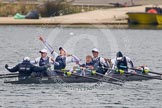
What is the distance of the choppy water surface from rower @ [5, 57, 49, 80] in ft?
2.26

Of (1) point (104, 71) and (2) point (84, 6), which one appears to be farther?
(2) point (84, 6)

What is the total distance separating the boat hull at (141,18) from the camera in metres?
85.1

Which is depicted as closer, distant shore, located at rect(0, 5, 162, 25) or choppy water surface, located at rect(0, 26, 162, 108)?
choppy water surface, located at rect(0, 26, 162, 108)

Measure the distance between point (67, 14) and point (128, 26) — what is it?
7477mm

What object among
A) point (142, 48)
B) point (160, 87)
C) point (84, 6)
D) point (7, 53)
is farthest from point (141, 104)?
point (84, 6)

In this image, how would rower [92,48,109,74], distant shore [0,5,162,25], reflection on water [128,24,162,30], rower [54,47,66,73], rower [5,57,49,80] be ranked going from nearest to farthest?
rower [5,57,49,80] < rower [54,47,66,73] < rower [92,48,109,74] < reflection on water [128,24,162,30] < distant shore [0,5,162,25]

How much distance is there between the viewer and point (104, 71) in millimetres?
43375

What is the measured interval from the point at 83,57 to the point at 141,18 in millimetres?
29676

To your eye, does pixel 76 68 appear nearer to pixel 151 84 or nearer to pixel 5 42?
pixel 151 84

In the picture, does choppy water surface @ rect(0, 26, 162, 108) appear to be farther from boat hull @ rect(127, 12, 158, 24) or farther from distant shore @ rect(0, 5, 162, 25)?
boat hull @ rect(127, 12, 158, 24)

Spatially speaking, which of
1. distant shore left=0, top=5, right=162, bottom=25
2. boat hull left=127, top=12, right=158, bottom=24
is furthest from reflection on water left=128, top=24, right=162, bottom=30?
distant shore left=0, top=5, right=162, bottom=25

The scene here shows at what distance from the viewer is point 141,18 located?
86.1 metres

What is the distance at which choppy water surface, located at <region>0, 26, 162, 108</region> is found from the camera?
37.0 m

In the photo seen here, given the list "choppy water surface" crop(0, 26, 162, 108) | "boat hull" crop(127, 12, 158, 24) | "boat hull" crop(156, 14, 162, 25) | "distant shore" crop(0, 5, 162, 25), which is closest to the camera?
"choppy water surface" crop(0, 26, 162, 108)
